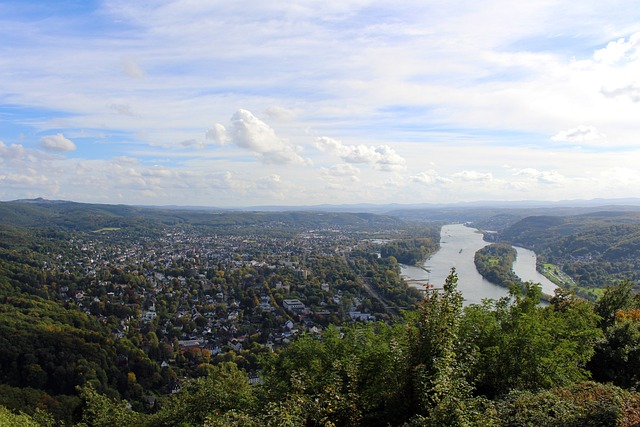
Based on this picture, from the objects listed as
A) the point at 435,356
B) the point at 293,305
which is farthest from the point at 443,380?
the point at 293,305

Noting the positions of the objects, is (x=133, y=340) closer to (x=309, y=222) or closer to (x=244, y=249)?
(x=244, y=249)

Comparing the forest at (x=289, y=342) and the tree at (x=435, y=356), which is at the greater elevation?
the tree at (x=435, y=356)

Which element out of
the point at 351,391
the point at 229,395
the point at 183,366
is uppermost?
the point at 351,391

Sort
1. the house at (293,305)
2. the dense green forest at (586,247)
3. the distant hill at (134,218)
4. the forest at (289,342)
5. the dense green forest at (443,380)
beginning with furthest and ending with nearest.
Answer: the distant hill at (134,218) → the dense green forest at (586,247) → the house at (293,305) → the forest at (289,342) → the dense green forest at (443,380)

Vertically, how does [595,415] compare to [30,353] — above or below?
above

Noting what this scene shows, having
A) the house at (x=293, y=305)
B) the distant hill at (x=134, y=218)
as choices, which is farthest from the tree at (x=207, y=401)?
the distant hill at (x=134, y=218)

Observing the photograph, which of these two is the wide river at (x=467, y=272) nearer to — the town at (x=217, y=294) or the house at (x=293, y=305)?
the town at (x=217, y=294)

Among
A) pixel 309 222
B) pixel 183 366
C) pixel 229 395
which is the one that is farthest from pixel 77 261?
pixel 309 222

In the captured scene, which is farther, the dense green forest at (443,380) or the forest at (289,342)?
the forest at (289,342)
